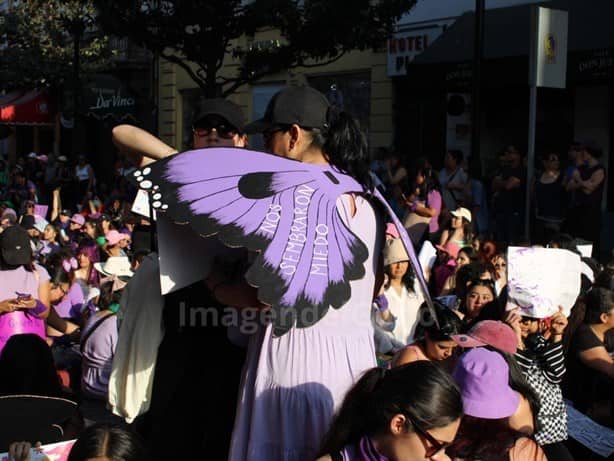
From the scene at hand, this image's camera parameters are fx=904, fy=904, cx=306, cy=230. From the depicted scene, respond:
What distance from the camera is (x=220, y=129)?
3.27 m

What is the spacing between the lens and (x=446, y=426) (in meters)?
2.52

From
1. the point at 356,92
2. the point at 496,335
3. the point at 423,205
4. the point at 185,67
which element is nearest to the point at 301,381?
the point at 496,335

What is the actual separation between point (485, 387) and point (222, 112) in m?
1.37

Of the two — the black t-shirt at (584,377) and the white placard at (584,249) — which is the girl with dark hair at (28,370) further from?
the white placard at (584,249)

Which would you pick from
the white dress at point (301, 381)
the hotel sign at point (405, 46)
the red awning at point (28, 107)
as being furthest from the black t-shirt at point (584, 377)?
the red awning at point (28, 107)

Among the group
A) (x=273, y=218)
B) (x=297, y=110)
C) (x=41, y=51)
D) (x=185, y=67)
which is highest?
(x=41, y=51)

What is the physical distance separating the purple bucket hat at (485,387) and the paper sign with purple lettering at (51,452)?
4.60 ft

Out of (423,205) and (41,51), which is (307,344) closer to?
(423,205)

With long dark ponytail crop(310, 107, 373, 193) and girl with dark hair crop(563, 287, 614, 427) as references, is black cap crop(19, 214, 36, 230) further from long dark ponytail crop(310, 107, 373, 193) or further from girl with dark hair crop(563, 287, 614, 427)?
long dark ponytail crop(310, 107, 373, 193)

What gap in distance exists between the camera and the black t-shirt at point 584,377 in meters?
5.13

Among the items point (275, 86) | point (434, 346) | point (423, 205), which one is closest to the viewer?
point (434, 346)

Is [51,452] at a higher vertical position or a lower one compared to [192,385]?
lower

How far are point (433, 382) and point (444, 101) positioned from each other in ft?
47.5

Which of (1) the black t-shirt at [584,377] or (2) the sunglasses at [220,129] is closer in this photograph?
(2) the sunglasses at [220,129]
